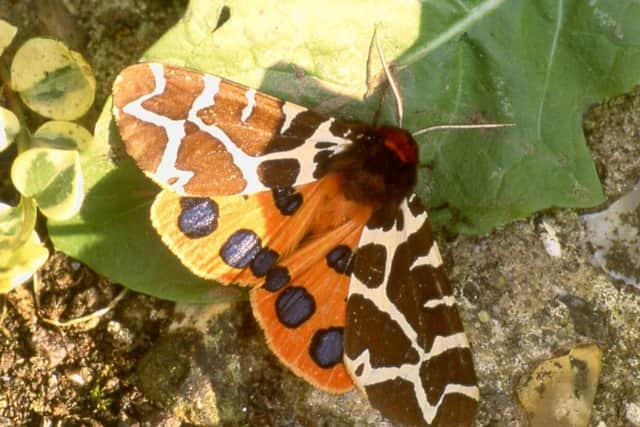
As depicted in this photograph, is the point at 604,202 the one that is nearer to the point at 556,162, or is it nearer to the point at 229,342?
the point at 556,162

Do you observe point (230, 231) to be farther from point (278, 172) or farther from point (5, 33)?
point (5, 33)

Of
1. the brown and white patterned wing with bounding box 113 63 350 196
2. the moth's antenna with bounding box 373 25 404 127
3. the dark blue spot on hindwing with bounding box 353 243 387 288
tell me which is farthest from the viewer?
the moth's antenna with bounding box 373 25 404 127

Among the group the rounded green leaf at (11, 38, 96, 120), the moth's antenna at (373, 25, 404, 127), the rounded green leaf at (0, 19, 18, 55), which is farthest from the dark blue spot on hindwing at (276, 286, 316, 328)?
the rounded green leaf at (0, 19, 18, 55)

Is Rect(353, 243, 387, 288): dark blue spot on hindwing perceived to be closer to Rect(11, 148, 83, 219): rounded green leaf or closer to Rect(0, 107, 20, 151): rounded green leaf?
Rect(11, 148, 83, 219): rounded green leaf

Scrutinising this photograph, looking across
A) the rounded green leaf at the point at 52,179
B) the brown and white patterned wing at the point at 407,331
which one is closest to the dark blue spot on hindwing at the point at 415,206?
the brown and white patterned wing at the point at 407,331

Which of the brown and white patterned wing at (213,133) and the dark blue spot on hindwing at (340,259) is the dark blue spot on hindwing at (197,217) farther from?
the dark blue spot on hindwing at (340,259)

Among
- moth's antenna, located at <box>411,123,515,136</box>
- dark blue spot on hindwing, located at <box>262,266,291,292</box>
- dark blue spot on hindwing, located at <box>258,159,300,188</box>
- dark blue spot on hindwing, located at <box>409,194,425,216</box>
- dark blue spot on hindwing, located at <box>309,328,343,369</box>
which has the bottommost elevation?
dark blue spot on hindwing, located at <box>309,328,343,369</box>

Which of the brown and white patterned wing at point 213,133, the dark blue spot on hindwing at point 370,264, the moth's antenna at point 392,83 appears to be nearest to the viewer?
the brown and white patterned wing at point 213,133
